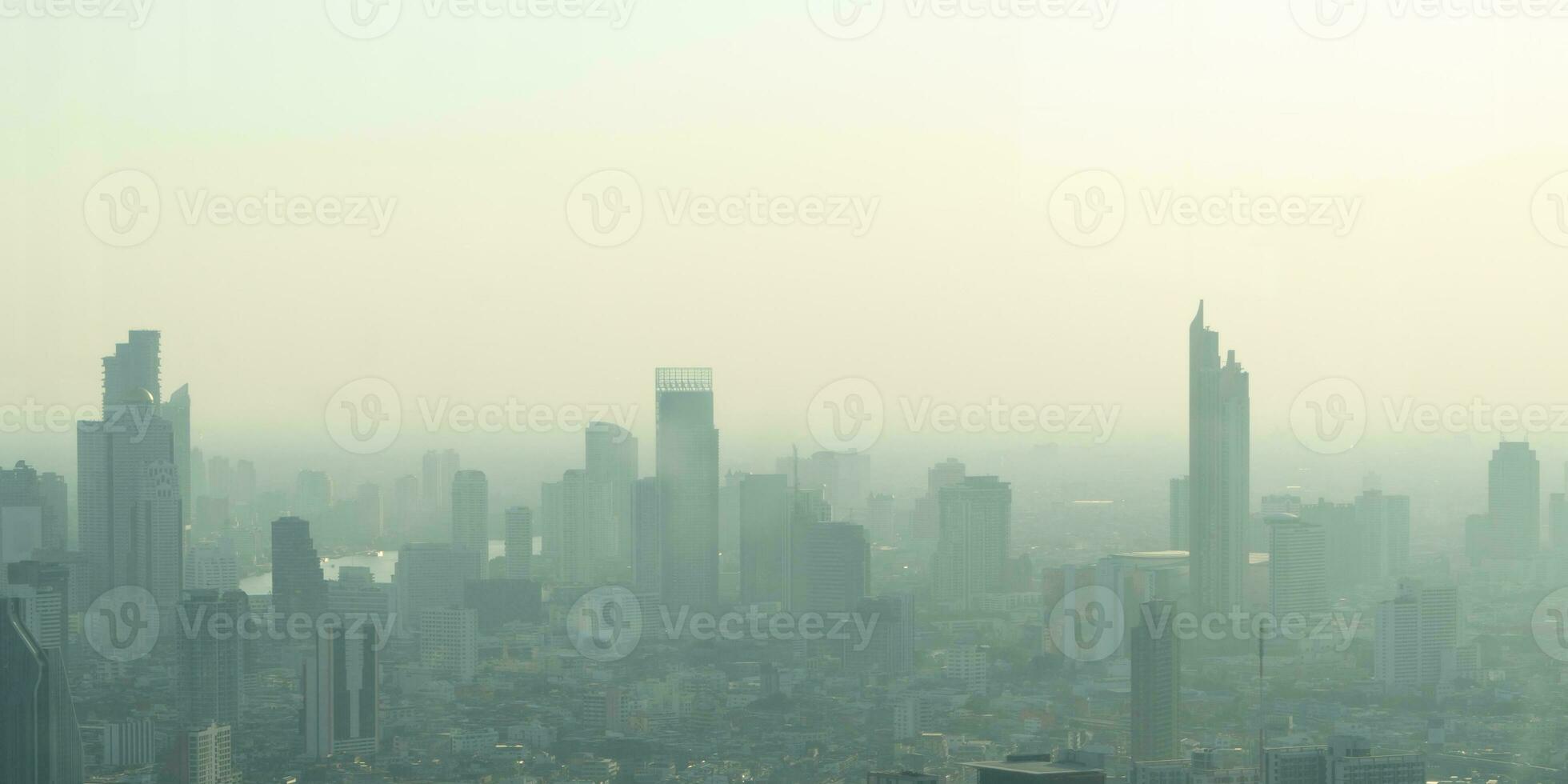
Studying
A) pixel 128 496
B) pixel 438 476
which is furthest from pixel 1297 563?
pixel 128 496

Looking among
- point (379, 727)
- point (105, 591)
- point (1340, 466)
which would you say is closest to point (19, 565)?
point (105, 591)

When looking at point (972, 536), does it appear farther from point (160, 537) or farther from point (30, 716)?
point (30, 716)

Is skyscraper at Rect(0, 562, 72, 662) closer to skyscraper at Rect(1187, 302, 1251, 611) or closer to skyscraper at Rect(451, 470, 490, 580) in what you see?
skyscraper at Rect(451, 470, 490, 580)

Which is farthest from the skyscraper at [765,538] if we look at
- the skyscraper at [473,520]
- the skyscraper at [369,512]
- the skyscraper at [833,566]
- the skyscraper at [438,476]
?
the skyscraper at [369,512]

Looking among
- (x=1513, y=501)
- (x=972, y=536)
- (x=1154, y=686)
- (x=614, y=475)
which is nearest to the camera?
(x=1154, y=686)

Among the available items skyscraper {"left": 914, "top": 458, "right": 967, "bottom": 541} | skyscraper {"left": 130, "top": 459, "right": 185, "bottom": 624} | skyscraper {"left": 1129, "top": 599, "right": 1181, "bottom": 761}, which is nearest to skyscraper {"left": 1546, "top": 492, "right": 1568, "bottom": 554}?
skyscraper {"left": 1129, "top": 599, "right": 1181, "bottom": 761}

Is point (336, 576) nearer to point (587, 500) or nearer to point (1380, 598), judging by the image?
point (587, 500)
